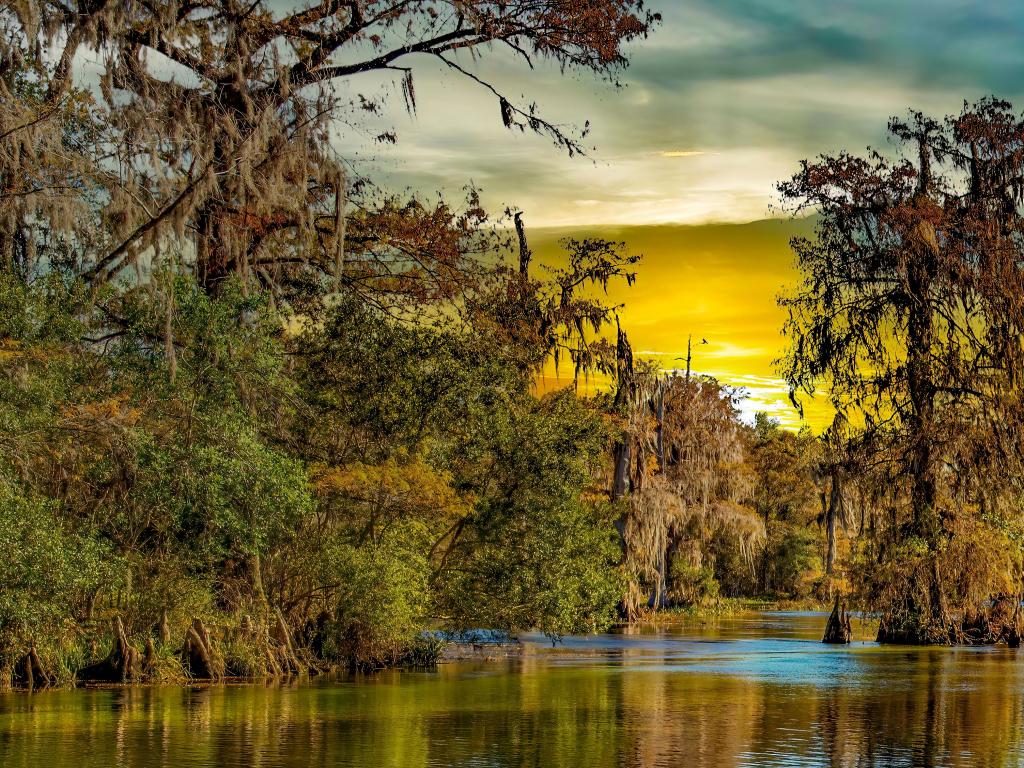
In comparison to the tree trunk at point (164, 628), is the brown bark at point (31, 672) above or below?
below

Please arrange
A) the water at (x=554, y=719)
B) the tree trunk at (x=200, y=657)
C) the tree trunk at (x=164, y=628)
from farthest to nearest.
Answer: the tree trunk at (x=200, y=657) → the tree trunk at (x=164, y=628) → the water at (x=554, y=719)

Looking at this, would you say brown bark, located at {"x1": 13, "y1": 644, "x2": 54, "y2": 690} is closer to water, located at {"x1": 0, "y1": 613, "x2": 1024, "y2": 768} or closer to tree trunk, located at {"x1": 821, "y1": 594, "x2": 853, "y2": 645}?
water, located at {"x1": 0, "y1": 613, "x2": 1024, "y2": 768}

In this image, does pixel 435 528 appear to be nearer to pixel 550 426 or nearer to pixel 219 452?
pixel 550 426

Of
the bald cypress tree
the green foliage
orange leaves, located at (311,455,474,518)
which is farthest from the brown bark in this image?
the bald cypress tree

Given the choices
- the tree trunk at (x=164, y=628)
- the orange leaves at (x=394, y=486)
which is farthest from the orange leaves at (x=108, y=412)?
the orange leaves at (x=394, y=486)

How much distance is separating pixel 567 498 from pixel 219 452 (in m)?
9.26

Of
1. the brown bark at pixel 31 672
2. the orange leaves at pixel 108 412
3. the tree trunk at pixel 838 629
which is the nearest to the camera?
the orange leaves at pixel 108 412

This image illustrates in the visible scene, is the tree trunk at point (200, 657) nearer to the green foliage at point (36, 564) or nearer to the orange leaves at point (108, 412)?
the green foliage at point (36, 564)

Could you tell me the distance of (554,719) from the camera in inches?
778

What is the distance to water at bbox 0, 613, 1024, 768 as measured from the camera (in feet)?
50.9

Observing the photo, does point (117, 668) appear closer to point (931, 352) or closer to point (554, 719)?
point (554, 719)

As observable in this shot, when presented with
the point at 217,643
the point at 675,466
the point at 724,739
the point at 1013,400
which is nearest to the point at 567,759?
the point at 724,739

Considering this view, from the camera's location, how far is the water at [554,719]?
50.9 ft

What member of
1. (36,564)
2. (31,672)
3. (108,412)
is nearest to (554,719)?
(36,564)
